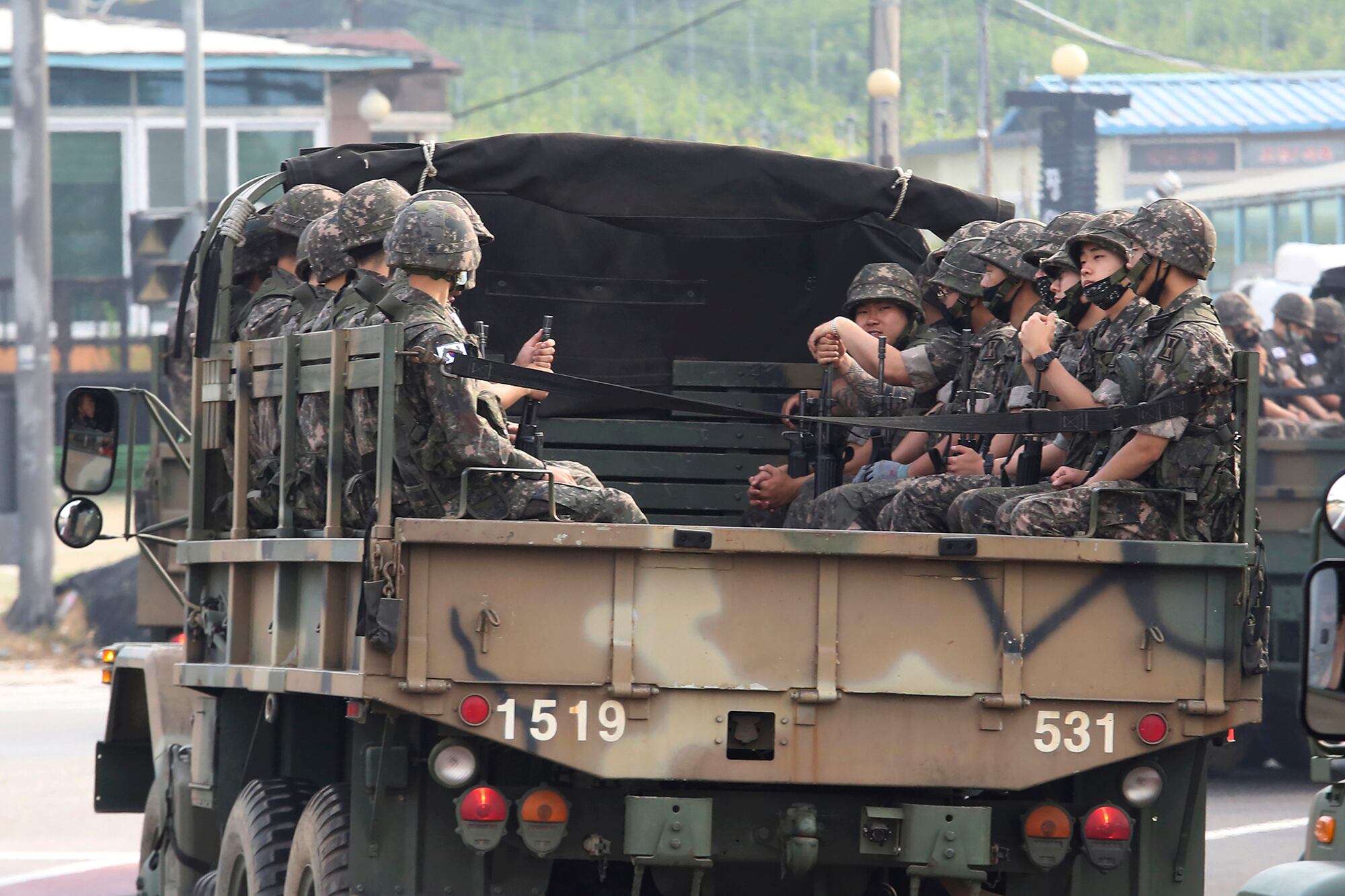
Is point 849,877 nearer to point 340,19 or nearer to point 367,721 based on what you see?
point 367,721

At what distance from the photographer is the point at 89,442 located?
9078 millimetres

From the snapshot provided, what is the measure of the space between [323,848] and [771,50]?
6447 centimetres

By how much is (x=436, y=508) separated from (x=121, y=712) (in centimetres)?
358

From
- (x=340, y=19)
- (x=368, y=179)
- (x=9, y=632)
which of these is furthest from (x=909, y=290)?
(x=340, y=19)

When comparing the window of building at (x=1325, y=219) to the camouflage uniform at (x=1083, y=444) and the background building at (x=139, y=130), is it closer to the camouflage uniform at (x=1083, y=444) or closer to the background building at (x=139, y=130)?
the background building at (x=139, y=130)

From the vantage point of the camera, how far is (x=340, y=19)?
62.7 metres

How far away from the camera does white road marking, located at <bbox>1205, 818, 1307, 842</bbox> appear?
11484mm

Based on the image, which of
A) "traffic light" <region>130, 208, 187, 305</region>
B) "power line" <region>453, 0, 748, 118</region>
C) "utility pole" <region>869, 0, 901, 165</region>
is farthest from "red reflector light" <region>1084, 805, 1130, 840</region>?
"power line" <region>453, 0, 748, 118</region>

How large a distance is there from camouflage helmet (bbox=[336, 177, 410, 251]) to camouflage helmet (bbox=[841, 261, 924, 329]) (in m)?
2.10

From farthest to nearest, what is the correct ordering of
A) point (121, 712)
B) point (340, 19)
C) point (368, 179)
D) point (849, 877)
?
point (340, 19) → point (121, 712) → point (368, 179) → point (849, 877)

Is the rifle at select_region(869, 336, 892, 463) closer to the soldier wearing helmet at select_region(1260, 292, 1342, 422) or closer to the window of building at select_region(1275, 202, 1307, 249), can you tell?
the soldier wearing helmet at select_region(1260, 292, 1342, 422)

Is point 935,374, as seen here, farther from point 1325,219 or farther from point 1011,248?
point 1325,219

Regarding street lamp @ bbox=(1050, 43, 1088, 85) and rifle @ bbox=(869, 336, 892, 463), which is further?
street lamp @ bbox=(1050, 43, 1088, 85)

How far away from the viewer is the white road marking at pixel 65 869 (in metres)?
10.6
